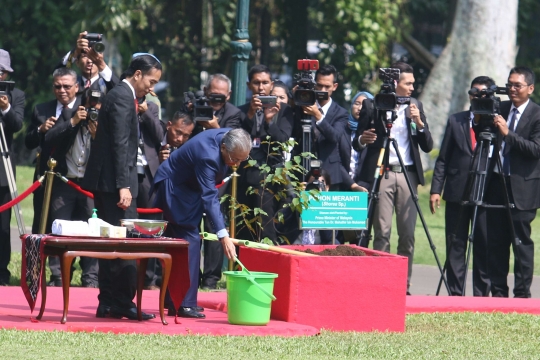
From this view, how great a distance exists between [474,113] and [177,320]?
3.59 metres

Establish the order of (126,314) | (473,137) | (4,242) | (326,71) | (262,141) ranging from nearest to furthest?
(126,314) → (262,141) → (4,242) → (473,137) → (326,71)

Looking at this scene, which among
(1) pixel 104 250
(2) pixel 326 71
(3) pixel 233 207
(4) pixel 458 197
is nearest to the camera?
(1) pixel 104 250

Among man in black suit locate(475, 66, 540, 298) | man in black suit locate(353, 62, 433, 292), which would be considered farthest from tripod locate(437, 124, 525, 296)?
man in black suit locate(353, 62, 433, 292)

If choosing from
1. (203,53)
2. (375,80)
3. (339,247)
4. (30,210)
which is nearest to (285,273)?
(339,247)

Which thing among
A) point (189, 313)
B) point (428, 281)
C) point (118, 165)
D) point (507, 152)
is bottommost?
point (428, 281)

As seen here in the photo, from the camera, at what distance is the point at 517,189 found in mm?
10000

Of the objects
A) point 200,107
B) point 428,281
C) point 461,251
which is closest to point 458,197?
point 461,251

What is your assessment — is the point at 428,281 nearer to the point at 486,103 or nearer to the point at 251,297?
the point at 486,103

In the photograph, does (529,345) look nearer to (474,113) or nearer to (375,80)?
(474,113)

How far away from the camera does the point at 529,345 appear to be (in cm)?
766

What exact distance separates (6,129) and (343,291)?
3.90 meters

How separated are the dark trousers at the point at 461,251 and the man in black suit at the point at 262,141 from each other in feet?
5.67

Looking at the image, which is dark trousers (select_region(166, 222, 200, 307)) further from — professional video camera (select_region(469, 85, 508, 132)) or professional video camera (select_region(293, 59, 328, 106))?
professional video camera (select_region(469, 85, 508, 132))

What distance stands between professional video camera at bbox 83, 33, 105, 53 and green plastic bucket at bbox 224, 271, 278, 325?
2467mm
